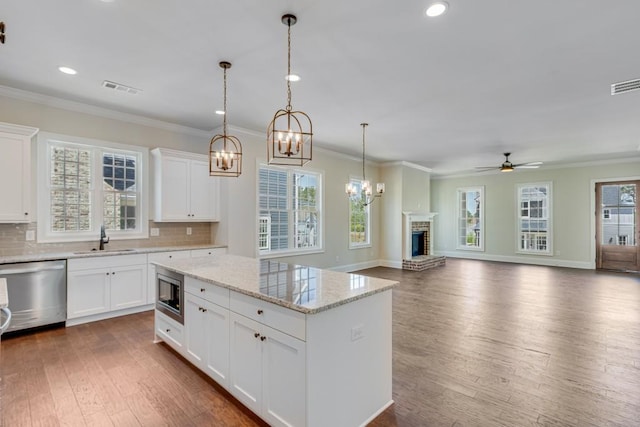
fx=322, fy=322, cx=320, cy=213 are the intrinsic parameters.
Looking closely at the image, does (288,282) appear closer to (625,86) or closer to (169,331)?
(169,331)

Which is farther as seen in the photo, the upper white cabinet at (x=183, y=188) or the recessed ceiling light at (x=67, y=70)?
the upper white cabinet at (x=183, y=188)

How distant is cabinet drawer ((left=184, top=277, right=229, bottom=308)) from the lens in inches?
95.7

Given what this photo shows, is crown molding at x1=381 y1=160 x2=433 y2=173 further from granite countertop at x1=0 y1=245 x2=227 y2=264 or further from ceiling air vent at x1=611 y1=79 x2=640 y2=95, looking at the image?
granite countertop at x1=0 y1=245 x2=227 y2=264

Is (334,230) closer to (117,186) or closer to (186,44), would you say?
(117,186)

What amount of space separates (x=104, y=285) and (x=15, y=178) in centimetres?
162

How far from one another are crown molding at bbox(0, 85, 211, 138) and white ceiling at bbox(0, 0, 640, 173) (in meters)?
0.16

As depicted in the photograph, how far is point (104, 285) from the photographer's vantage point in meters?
4.27

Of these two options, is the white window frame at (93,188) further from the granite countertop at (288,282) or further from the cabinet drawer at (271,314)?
the cabinet drawer at (271,314)

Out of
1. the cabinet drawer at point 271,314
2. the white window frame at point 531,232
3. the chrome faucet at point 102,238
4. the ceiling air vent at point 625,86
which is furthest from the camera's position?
the white window frame at point 531,232

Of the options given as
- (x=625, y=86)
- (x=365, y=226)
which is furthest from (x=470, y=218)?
(x=625, y=86)

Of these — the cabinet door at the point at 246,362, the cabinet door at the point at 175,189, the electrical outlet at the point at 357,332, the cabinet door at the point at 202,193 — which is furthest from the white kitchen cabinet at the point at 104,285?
the electrical outlet at the point at 357,332

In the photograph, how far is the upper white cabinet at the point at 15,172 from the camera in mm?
3717

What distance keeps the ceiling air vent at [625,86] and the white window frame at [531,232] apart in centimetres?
621

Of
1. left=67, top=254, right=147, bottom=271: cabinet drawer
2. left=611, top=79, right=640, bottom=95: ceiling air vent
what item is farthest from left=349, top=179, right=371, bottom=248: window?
left=611, top=79, right=640, bottom=95: ceiling air vent
